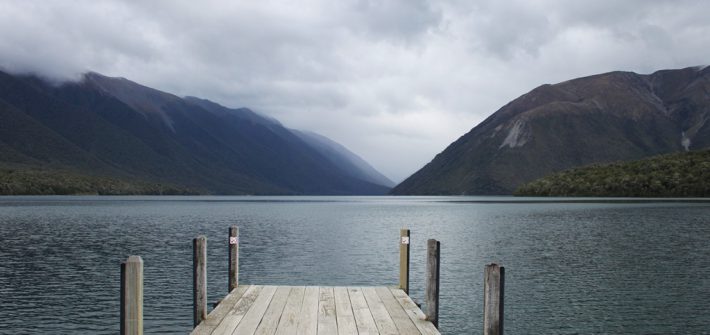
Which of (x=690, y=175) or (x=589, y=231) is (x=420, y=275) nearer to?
(x=589, y=231)

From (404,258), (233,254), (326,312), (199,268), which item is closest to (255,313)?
(326,312)

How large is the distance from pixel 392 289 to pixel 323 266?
884 inches

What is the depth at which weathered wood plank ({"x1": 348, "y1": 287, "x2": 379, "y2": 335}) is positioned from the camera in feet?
48.3

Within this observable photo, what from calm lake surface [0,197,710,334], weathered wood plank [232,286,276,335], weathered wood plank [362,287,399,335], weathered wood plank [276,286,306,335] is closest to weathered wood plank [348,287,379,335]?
weathered wood plank [362,287,399,335]

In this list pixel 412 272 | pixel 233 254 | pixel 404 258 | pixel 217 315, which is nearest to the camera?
pixel 217 315

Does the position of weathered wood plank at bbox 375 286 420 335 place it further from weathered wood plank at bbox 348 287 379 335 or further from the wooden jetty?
weathered wood plank at bbox 348 287 379 335

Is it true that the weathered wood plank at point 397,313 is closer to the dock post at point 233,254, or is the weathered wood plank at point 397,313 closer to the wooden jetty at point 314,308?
the wooden jetty at point 314,308

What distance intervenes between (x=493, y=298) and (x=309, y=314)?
5300mm

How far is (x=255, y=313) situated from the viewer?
16.4m

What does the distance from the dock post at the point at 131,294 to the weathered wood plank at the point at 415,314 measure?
6326 millimetres

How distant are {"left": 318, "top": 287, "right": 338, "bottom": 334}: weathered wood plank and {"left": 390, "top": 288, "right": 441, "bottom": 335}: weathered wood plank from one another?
1965 millimetres

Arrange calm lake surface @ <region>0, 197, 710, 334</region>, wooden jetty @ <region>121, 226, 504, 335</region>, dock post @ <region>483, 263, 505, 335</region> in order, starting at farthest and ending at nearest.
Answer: calm lake surface @ <region>0, 197, 710, 334</region>, dock post @ <region>483, 263, 505, 335</region>, wooden jetty @ <region>121, 226, 504, 335</region>

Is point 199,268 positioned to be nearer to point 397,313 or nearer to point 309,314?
point 309,314

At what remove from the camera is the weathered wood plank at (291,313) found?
1458 cm
